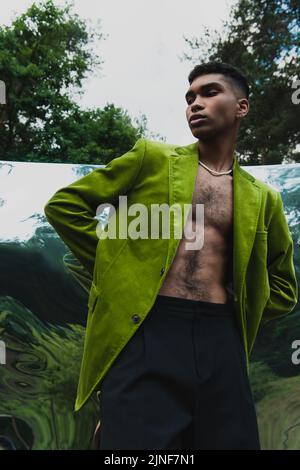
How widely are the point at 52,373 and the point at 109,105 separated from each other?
11.9 metres

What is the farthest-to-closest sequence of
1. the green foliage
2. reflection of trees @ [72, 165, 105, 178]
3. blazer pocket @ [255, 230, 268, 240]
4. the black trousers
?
the green foliage → reflection of trees @ [72, 165, 105, 178] → blazer pocket @ [255, 230, 268, 240] → the black trousers

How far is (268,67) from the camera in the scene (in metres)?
13.4

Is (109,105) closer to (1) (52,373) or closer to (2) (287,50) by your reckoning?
(2) (287,50)

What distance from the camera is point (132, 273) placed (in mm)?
1839

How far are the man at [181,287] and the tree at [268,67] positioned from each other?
460 inches

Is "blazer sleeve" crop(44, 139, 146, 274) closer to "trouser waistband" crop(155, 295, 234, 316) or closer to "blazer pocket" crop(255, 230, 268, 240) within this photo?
"trouser waistband" crop(155, 295, 234, 316)

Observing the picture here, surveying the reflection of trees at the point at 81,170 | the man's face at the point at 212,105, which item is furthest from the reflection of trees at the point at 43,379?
the man's face at the point at 212,105

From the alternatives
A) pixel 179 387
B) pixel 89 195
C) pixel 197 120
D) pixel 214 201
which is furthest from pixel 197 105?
pixel 179 387

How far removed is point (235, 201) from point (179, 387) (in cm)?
71

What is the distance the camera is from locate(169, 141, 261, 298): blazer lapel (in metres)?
1.95

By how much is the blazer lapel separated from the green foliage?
34.0 feet

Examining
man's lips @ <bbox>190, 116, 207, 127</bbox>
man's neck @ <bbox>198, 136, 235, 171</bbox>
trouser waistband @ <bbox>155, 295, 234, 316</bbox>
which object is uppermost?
man's lips @ <bbox>190, 116, 207, 127</bbox>

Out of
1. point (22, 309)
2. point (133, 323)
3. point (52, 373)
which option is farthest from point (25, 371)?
point (133, 323)

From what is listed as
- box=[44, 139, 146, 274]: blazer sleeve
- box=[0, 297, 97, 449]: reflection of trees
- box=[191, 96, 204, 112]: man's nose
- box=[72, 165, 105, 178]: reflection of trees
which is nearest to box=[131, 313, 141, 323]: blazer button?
box=[44, 139, 146, 274]: blazer sleeve
